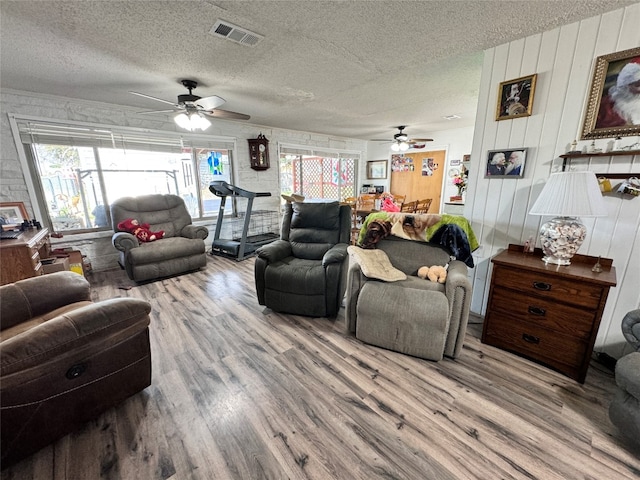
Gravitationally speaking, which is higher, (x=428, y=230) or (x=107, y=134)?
(x=107, y=134)

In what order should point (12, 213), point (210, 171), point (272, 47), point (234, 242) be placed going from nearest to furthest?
point (272, 47) < point (12, 213) < point (234, 242) < point (210, 171)

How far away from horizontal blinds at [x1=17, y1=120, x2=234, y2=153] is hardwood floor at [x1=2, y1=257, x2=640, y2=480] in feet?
9.69

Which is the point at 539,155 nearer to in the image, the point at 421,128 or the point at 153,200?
the point at 421,128

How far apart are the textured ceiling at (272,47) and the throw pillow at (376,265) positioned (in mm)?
1568

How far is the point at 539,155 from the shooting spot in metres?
1.94

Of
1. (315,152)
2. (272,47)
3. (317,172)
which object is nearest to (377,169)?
(317,172)

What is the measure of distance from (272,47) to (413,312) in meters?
2.20

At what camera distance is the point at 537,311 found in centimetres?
174

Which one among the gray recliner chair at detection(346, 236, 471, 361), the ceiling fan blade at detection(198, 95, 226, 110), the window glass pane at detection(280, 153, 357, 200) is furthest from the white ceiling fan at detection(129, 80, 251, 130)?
the window glass pane at detection(280, 153, 357, 200)

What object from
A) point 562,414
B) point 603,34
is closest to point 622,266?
point 562,414

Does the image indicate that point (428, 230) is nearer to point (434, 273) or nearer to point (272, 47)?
point (434, 273)

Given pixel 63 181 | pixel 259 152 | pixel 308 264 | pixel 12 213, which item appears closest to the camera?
pixel 308 264

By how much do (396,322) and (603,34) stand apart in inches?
88.6

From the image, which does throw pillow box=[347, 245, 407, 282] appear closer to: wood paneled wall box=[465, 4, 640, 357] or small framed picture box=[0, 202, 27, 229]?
wood paneled wall box=[465, 4, 640, 357]
